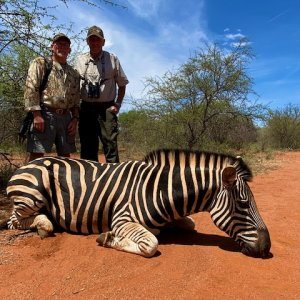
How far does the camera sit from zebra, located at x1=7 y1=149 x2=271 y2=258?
12.6ft

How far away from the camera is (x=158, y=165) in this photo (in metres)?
4.39

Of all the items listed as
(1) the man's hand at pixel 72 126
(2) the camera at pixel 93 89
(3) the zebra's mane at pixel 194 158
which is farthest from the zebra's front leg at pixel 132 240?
(2) the camera at pixel 93 89

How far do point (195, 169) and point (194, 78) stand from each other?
31.6ft

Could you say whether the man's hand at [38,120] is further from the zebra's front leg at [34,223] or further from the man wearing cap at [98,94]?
the zebra's front leg at [34,223]

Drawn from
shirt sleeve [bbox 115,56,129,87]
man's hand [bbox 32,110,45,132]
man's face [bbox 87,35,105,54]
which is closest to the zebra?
man's hand [bbox 32,110,45,132]

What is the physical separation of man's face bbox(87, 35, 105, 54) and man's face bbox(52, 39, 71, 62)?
0.49 metres

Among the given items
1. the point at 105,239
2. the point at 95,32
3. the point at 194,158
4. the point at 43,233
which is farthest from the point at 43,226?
the point at 95,32

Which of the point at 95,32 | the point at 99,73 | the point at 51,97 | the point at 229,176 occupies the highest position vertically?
the point at 95,32

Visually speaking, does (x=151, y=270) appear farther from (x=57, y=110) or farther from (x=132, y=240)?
(x=57, y=110)

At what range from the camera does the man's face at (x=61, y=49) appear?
514cm

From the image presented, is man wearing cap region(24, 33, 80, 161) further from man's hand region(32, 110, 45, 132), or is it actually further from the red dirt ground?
the red dirt ground

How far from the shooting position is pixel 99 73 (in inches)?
224

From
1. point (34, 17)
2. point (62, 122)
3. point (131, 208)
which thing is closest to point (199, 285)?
point (131, 208)

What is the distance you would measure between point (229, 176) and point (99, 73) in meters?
2.78
